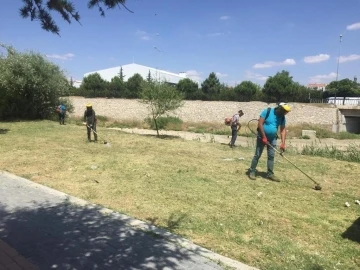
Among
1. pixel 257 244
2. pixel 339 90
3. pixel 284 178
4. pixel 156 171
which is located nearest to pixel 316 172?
pixel 284 178

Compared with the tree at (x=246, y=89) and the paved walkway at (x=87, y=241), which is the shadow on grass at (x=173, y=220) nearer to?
the paved walkway at (x=87, y=241)

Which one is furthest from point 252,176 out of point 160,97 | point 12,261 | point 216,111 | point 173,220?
point 216,111

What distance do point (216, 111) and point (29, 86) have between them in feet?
75.6

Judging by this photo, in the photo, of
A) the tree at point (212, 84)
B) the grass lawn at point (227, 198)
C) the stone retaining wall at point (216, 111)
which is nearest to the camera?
the grass lawn at point (227, 198)

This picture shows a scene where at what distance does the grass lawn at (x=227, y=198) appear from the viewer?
408 centimetres

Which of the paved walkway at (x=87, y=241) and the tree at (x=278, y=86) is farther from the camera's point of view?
the tree at (x=278, y=86)

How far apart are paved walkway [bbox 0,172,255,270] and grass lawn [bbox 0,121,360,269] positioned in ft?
0.99

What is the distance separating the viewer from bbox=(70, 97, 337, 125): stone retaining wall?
1467 inches

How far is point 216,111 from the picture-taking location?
Answer: 40406 millimetres

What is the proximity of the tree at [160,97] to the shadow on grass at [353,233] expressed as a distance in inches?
540

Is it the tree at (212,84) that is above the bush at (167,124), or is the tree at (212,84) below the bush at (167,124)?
above

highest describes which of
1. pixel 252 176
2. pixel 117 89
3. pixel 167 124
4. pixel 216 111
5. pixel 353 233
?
pixel 117 89

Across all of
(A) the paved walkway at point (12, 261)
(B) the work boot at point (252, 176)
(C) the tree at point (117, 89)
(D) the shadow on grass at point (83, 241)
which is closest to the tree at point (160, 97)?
(B) the work boot at point (252, 176)

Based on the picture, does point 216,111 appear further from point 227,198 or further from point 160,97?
point 227,198
